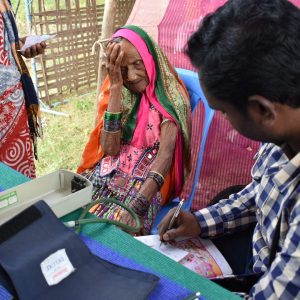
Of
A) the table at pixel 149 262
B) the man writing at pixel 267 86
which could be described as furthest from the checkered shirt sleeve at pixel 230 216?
the table at pixel 149 262

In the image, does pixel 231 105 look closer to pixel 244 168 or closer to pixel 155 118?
pixel 155 118

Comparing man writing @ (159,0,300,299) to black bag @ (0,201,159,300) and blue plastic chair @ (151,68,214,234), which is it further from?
blue plastic chair @ (151,68,214,234)

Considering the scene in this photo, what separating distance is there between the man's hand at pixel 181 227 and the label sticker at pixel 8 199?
474 millimetres

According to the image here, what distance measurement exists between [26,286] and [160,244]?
0.51 m

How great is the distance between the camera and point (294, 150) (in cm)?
98

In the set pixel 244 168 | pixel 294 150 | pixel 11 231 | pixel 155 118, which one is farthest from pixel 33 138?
pixel 294 150

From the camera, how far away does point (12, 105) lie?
208 centimetres

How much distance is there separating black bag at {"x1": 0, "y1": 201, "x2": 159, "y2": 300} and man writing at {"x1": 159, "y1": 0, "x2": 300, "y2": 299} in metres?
0.32

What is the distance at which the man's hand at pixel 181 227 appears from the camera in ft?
4.04

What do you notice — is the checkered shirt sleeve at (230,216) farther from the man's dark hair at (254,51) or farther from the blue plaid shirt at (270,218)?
the man's dark hair at (254,51)

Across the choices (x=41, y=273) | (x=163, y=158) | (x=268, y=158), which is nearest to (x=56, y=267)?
(x=41, y=273)

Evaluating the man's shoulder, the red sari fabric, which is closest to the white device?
the man's shoulder

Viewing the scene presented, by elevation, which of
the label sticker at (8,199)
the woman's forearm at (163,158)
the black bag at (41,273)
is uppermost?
the label sticker at (8,199)

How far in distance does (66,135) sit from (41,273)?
3.24 m
